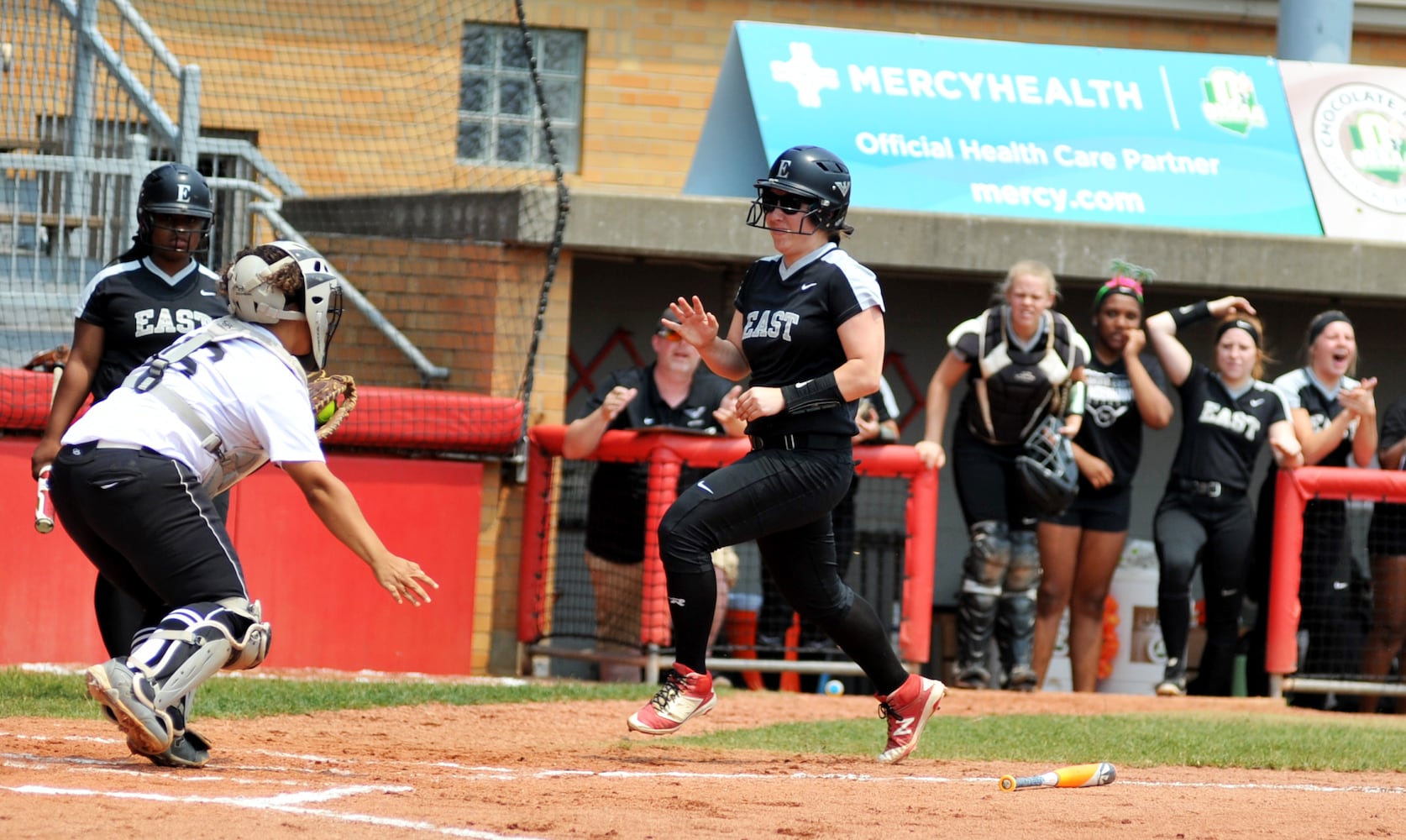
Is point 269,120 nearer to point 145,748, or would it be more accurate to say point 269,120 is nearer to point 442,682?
point 442,682

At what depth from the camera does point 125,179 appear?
412 inches

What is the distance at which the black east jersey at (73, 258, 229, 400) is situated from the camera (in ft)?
22.1

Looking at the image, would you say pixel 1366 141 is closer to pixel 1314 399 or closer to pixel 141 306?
pixel 1314 399

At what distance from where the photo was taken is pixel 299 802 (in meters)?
4.70

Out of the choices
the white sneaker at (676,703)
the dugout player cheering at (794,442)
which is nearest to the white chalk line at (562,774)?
the white sneaker at (676,703)

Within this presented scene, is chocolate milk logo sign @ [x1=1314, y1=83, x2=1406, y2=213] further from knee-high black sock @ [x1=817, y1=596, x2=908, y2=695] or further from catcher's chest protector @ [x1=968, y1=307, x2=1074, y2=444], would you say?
knee-high black sock @ [x1=817, y1=596, x2=908, y2=695]

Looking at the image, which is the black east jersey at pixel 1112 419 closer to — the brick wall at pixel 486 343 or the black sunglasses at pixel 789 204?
the brick wall at pixel 486 343

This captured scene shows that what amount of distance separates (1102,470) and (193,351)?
20.2ft

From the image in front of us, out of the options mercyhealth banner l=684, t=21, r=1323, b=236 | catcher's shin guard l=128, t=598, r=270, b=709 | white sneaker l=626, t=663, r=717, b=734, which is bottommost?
white sneaker l=626, t=663, r=717, b=734

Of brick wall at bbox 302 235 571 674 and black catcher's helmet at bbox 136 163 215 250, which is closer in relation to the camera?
black catcher's helmet at bbox 136 163 215 250

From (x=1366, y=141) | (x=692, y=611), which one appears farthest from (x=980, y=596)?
(x=1366, y=141)

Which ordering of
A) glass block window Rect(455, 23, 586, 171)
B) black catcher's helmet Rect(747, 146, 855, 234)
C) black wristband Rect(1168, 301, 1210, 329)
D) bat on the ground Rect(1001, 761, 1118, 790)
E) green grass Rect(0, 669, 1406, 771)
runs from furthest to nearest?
glass block window Rect(455, 23, 586, 171) → black wristband Rect(1168, 301, 1210, 329) → green grass Rect(0, 669, 1406, 771) → black catcher's helmet Rect(747, 146, 855, 234) → bat on the ground Rect(1001, 761, 1118, 790)

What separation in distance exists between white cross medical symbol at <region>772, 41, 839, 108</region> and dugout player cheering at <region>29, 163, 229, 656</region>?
17.2ft

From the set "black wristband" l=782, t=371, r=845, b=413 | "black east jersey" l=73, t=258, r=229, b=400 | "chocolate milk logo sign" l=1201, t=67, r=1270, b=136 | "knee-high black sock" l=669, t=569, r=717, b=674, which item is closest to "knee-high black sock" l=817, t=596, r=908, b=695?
"knee-high black sock" l=669, t=569, r=717, b=674
